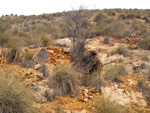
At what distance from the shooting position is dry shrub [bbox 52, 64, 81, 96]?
9.62ft

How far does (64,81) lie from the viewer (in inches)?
119

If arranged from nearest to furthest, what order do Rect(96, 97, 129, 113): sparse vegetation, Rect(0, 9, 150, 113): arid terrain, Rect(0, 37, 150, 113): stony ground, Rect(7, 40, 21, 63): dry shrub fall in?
1. Rect(0, 9, 150, 113): arid terrain
2. Rect(96, 97, 129, 113): sparse vegetation
3. Rect(0, 37, 150, 113): stony ground
4. Rect(7, 40, 21, 63): dry shrub

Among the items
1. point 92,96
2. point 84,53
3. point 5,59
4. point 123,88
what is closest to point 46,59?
point 5,59

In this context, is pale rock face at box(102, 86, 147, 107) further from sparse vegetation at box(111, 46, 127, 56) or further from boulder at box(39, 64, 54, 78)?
sparse vegetation at box(111, 46, 127, 56)

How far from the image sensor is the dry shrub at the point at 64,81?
293 centimetres

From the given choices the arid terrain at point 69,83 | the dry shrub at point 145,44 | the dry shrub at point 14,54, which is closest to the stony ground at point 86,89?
the arid terrain at point 69,83

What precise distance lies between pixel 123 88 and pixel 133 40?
432 centimetres

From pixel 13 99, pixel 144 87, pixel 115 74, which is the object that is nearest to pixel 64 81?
pixel 13 99

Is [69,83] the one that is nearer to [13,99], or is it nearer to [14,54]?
[13,99]

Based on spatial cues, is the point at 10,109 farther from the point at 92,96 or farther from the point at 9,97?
→ the point at 92,96

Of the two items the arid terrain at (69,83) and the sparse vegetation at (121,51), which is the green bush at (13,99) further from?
the sparse vegetation at (121,51)

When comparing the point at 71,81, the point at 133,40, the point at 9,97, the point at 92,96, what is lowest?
the point at 92,96

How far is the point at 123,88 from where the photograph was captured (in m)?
3.40

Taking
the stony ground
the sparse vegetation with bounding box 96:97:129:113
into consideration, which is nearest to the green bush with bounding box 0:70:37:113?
the stony ground
